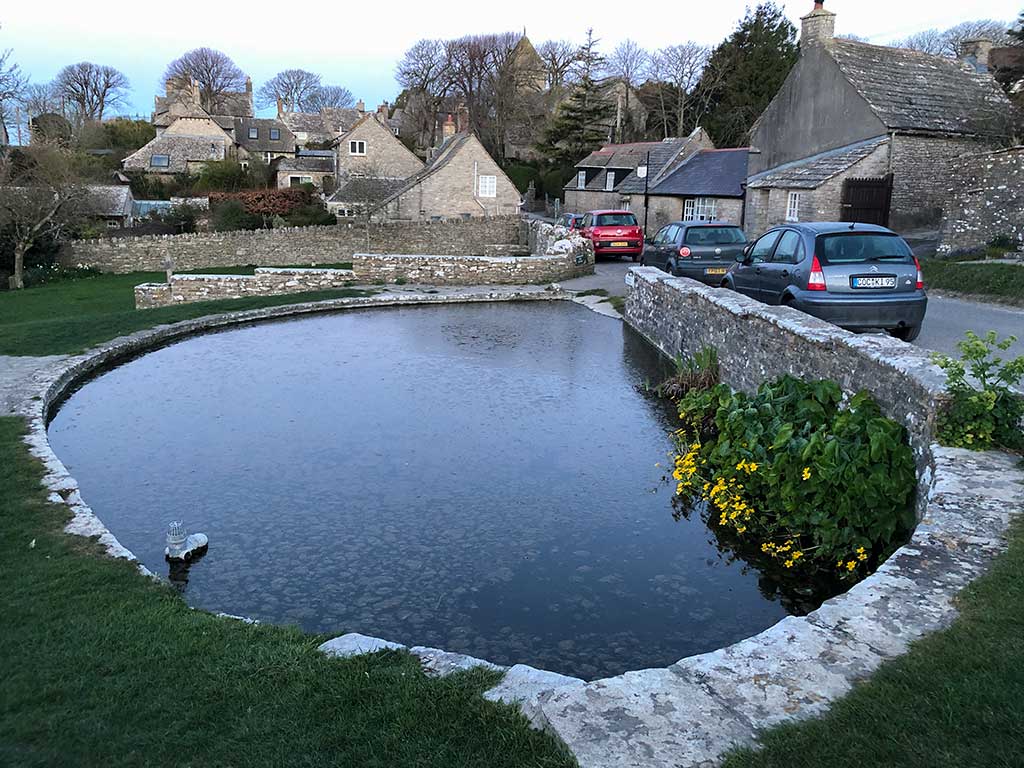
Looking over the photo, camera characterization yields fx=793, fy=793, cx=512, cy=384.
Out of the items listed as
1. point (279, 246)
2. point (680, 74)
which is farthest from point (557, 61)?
point (279, 246)

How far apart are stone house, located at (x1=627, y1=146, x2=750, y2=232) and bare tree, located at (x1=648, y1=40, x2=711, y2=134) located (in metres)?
18.8

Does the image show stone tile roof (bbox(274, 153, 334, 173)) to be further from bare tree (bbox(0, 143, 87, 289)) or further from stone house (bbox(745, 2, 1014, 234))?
stone house (bbox(745, 2, 1014, 234))

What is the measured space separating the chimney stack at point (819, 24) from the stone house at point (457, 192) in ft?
70.0

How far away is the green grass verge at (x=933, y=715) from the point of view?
129 inches

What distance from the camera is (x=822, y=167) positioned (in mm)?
23281

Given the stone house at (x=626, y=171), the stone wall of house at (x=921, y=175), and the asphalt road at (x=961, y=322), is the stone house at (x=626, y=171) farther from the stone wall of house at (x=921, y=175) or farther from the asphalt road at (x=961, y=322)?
the asphalt road at (x=961, y=322)

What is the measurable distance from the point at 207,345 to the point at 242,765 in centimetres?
1341

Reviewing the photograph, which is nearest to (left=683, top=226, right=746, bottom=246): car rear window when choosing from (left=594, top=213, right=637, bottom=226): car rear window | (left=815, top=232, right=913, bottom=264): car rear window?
(left=815, top=232, right=913, bottom=264): car rear window

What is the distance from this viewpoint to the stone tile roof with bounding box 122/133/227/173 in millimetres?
59409

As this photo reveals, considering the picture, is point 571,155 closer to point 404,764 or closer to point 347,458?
point 347,458

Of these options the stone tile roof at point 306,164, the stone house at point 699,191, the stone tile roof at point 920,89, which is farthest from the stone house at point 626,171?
the stone tile roof at point 306,164

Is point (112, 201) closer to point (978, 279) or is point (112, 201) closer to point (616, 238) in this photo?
point (616, 238)

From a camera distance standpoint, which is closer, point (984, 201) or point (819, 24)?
point (984, 201)

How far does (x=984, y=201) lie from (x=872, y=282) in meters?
10.7
